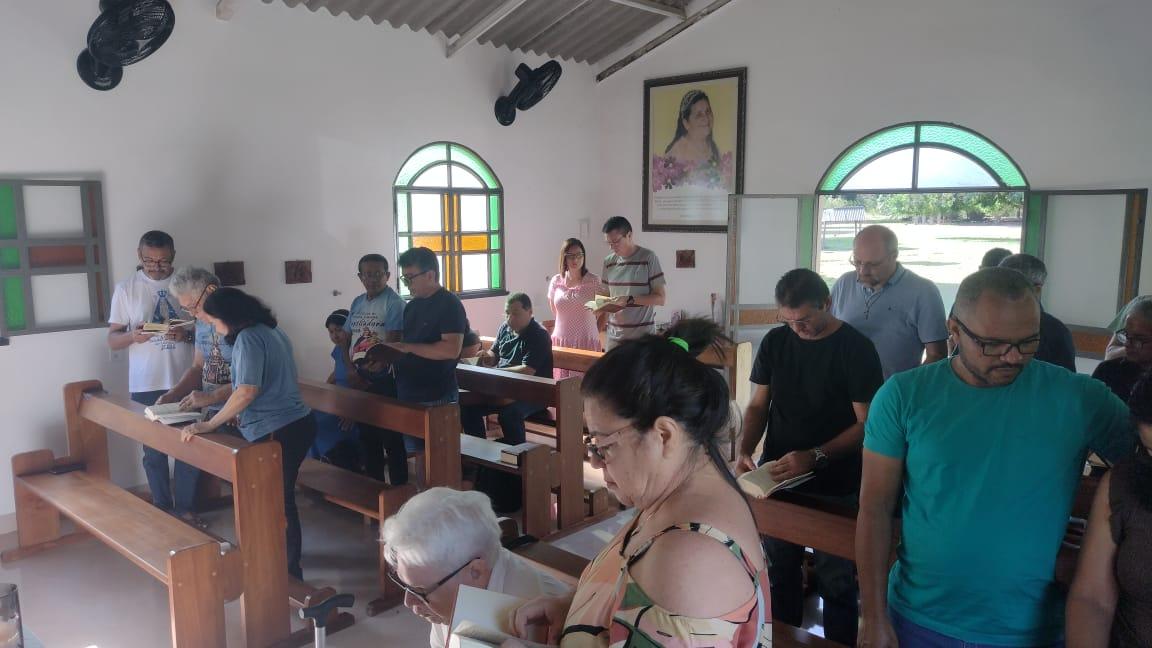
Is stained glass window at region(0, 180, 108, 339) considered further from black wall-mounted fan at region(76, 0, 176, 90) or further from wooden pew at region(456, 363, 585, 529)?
wooden pew at region(456, 363, 585, 529)

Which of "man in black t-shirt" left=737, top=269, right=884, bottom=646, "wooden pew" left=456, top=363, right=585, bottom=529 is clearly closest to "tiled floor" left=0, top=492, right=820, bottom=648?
"wooden pew" left=456, top=363, right=585, bottom=529

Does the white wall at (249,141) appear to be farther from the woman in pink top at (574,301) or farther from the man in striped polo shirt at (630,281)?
the man in striped polo shirt at (630,281)

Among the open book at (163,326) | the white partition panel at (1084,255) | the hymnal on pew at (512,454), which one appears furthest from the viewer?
the white partition panel at (1084,255)

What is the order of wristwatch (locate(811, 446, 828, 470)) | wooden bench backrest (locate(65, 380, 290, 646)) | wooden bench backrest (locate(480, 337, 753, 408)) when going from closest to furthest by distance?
wristwatch (locate(811, 446, 828, 470)) → wooden bench backrest (locate(65, 380, 290, 646)) → wooden bench backrest (locate(480, 337, 753, 408))

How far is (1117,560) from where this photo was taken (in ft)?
4.81

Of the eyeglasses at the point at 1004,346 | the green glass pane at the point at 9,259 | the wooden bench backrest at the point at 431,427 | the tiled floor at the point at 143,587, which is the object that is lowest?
the tiled floor at the point at 143,587

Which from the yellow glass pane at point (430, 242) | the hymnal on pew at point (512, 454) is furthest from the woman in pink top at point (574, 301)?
the hymnal on pew at point (512, 454)

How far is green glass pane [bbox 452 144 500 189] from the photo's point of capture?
708 cm

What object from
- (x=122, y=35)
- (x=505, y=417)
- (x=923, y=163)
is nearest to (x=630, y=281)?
(x=505, y=417)

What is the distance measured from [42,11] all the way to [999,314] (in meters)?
5.18

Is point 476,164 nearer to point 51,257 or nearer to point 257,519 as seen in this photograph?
point 51,257

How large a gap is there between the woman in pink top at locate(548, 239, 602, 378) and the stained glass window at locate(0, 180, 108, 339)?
10.0 feet

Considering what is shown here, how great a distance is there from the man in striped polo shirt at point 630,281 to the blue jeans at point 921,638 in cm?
391

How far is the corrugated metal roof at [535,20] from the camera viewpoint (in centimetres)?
622
